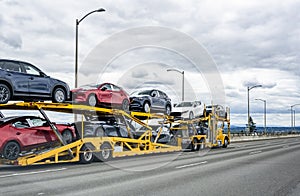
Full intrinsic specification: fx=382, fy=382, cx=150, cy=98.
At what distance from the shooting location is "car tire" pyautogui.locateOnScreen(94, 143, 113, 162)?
1561 centimetres

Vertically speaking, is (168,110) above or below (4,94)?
below

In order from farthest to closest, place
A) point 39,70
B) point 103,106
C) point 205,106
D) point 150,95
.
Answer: point 205,106
point 150,95
point 103,106
point 39,70

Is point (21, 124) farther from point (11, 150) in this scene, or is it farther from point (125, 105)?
point (125, 105)

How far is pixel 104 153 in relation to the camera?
52.1 feet

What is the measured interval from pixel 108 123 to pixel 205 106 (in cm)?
1028

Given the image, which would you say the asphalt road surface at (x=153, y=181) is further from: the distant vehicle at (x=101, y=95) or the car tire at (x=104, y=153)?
the distant vehicle at (x=101, y=95)

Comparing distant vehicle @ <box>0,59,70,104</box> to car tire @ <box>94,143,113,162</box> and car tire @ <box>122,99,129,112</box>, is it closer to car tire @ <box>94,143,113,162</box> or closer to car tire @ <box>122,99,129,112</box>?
car tire @ <box>94,143,113,162</box>

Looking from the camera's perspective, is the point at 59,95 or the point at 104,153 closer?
the point at 59,95

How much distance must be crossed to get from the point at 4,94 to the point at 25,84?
2.55ft

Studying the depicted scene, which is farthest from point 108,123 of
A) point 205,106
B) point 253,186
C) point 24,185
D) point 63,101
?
point 205,106

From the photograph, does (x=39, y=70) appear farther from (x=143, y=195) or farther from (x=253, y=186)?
(x=253, y=186)

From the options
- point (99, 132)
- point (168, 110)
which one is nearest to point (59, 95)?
point (99, 132)

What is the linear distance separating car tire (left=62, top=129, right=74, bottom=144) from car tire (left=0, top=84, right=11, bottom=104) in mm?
2590

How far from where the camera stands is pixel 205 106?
83.5 feet
